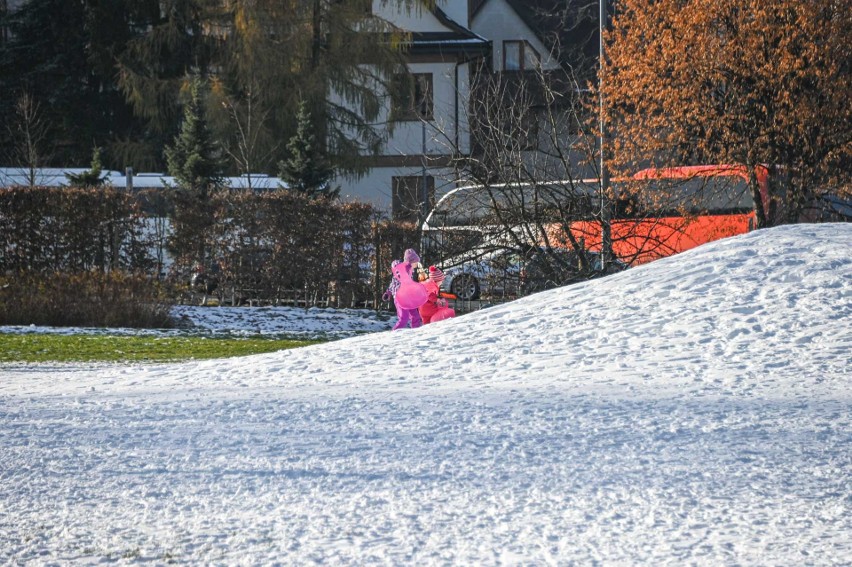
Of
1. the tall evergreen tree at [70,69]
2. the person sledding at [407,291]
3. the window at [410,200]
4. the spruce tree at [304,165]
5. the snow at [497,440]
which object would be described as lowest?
the snow at [497,440]

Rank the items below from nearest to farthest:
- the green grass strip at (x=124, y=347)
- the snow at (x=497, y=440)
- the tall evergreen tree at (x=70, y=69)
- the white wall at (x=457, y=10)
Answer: the snow at (x=497, y=440) < the green grass strip at (x=124, y=347) < the tall evergreen tree at (x=70, y=69) < the white wall at (x=457, y=10)

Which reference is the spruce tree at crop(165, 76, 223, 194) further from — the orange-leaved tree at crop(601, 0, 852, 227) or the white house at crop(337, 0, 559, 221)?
the orange-leaved tree at crop(601, 0, 852, 227)

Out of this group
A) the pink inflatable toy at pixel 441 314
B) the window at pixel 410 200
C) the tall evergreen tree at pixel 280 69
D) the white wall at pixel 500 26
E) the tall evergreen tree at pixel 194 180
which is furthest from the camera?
the white wall at pixel 500 26

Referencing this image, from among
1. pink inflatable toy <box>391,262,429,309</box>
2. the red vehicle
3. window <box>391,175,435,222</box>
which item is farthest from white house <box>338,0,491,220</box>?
pink inflatable toy <box>391,262,429,309</box>

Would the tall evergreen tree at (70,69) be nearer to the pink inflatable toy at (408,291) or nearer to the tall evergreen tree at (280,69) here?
the tall evergreen tree at (280,69)

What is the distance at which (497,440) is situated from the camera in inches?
305

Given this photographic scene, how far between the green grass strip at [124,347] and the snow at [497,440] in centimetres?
249

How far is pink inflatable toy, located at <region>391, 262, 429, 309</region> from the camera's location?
578 inches

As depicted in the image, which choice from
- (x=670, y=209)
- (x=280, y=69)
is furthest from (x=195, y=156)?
(x=670, y=209)

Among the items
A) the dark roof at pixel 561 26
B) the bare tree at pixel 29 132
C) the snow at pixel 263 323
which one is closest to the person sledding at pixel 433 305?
the snow at pixel 263 323

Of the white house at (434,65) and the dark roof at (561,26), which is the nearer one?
the white house at (434,65)

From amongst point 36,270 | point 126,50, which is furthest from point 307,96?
point 36,270

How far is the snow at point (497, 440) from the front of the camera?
5.76 m

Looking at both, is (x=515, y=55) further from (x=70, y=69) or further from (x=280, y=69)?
(x=70, y=69)
